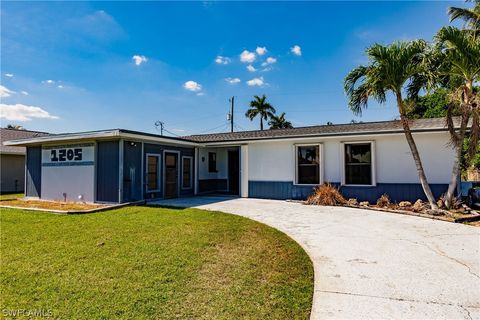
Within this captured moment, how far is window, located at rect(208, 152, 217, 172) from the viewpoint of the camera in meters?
15.5

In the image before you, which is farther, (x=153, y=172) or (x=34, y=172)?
(x=34, y=172)

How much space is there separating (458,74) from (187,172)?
11161mm

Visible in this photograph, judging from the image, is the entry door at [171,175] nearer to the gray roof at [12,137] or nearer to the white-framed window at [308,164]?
the white-framed window at [308,164]

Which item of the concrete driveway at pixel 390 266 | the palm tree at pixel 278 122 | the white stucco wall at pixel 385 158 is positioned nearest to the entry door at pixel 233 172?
the white stucco wall at pixel 385 158

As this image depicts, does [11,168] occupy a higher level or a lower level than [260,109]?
lower

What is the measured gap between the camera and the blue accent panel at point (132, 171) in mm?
10625

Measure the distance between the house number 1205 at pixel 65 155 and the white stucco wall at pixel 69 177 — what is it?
0.36 ft

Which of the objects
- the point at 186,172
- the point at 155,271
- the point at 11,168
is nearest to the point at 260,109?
the point at 186,172

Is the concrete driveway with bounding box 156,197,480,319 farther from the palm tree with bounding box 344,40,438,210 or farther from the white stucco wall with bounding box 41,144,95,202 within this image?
the white stucco wall with bounding box 41,144,95,202

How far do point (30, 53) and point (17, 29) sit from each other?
1.70 metres

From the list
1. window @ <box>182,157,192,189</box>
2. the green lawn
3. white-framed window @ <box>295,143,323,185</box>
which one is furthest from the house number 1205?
white-framed window @ <box>295,143,323,185</box>

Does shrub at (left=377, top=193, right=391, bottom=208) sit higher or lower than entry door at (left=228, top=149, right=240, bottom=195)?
lower

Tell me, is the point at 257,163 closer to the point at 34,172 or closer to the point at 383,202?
the point at 383,202

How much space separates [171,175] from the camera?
42.0 ft
